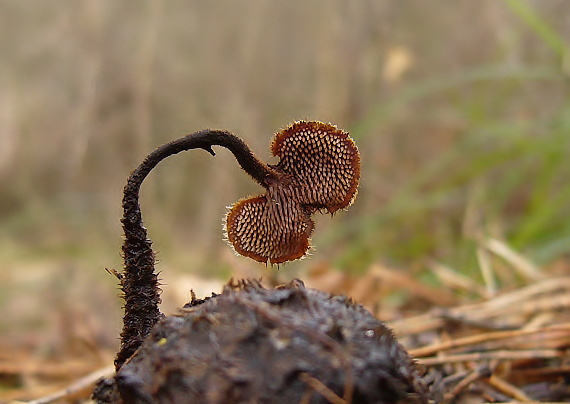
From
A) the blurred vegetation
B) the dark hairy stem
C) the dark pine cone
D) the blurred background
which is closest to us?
the dark pine cone

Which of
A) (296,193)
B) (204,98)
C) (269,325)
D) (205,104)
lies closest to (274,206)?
(296,193)

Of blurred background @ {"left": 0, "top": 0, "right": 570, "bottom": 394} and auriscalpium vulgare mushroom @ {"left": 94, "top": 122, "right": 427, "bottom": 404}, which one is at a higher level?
blurred background @ {"left": 0, "top": 0, "right": 570, "bottom": 394}

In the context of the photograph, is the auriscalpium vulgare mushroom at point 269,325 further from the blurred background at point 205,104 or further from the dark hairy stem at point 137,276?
the blurred background at point 205,104

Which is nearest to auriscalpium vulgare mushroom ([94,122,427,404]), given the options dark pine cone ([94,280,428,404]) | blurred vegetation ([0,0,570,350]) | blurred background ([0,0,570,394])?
dark pine cone ([94,280,428,404])

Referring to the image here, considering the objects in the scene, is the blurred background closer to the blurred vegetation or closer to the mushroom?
the blurred vegetation

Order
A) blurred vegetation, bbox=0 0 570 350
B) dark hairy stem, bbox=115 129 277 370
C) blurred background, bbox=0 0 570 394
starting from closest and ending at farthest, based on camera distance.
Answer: dark hairy stem, bbox=115 129 277 370
blurred background, bbox=0 0 570 394
blurred vegetation, bbox=0 0 570 350

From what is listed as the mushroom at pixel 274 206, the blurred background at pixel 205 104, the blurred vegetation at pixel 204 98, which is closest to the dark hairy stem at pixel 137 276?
the mushroom at pixel 274 206
